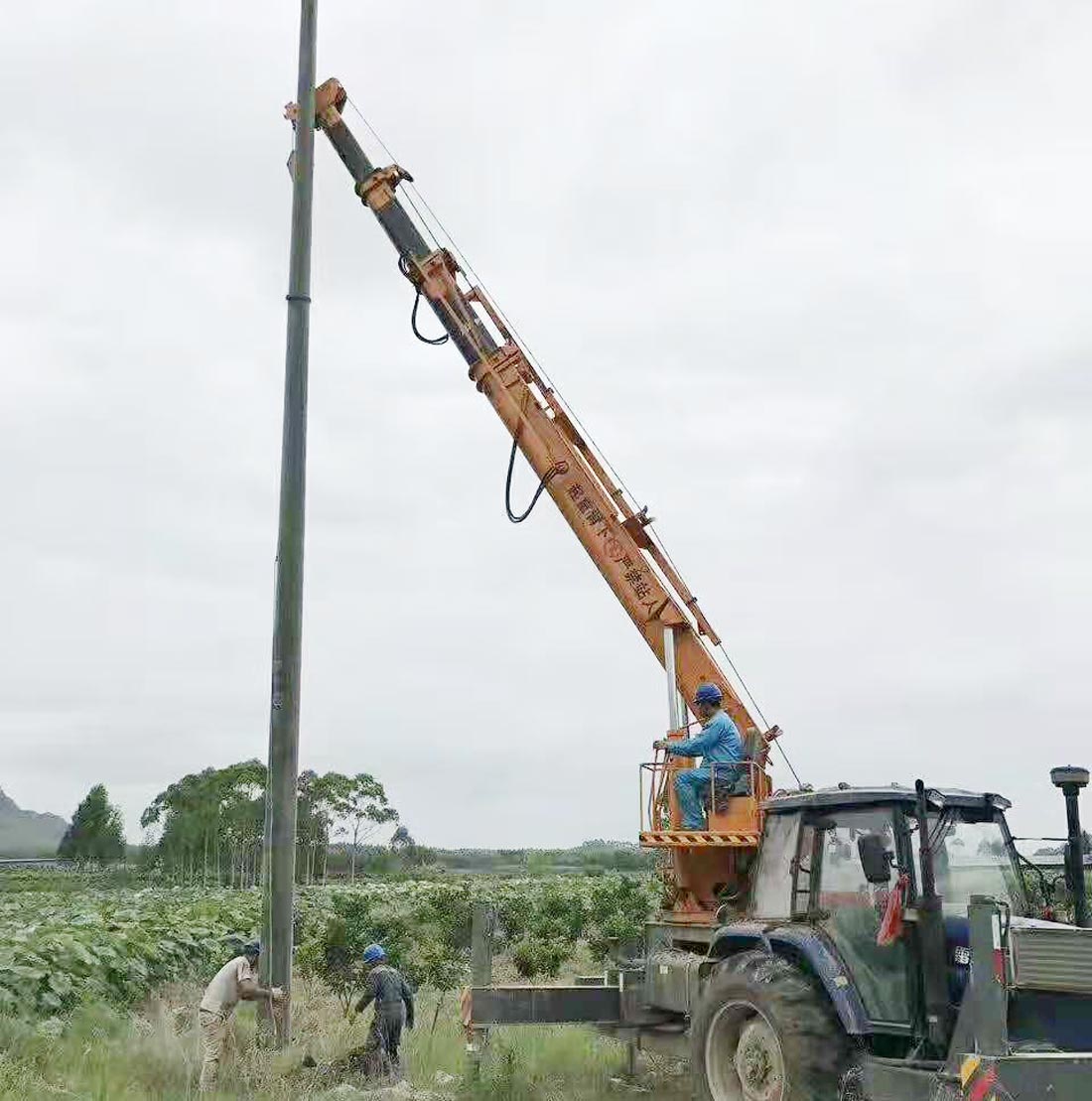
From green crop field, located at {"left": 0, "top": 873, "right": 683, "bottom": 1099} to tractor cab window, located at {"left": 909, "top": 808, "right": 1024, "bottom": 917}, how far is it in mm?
3859

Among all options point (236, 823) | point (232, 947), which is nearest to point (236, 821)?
point (236, 823)

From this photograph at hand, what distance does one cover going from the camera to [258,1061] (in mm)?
11047

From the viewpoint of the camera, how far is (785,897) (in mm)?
9633

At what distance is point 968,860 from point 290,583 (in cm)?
608

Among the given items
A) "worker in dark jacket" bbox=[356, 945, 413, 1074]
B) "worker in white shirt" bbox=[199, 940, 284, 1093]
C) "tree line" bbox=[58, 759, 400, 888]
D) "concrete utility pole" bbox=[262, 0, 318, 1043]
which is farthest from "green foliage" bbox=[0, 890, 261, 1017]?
"tree line" bbox=[58, 759, 400, 888]

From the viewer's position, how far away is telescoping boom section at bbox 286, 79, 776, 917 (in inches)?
444

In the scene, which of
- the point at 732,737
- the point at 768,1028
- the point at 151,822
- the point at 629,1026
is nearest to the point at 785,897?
the point at 768,1028

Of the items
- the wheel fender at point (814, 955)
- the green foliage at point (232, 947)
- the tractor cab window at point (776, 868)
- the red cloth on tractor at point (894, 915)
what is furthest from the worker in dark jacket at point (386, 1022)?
the red cloth on tractor at point (894, 915)

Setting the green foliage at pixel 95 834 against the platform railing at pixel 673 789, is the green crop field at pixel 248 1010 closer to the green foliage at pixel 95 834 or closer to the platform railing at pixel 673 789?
the platform railing at pixel 673 789

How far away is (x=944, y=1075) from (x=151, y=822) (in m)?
75.8

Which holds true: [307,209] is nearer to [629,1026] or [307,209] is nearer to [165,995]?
[629,1026]

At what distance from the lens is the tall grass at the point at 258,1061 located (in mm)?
10594

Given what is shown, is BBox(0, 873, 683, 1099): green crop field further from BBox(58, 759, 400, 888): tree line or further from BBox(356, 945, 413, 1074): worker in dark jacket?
BBox(58, 759, 400, 888): tree line

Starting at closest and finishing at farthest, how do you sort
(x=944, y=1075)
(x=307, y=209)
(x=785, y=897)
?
(x=944, y=1075)
(x=785, y=897)
(x=307, y=209)
